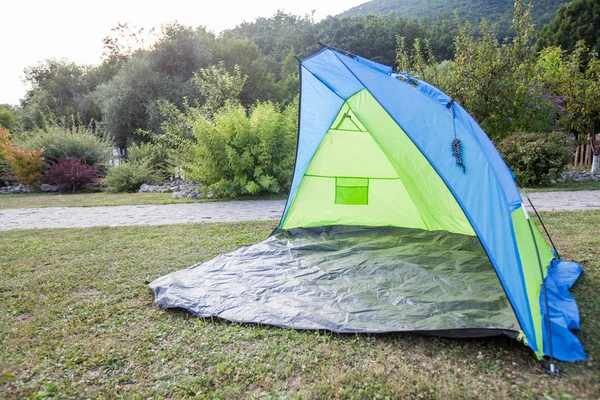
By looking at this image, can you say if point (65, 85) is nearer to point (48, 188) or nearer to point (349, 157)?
point (48, 188)

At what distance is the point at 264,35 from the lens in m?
31.2

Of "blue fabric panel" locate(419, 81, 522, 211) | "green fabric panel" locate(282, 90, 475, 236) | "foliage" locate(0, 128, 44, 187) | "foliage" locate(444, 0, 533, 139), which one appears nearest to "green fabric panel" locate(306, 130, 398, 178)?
"green fabric panel" locate(282, 90, 475, 236)

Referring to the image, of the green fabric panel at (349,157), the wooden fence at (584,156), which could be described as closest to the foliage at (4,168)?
the green fabric panel at (349,157)

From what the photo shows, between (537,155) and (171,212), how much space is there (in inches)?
256

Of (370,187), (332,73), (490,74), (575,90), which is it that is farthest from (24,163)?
(575,90)

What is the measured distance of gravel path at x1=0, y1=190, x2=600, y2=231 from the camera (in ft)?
17.8

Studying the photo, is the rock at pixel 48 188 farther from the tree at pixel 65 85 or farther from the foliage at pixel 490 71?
the tree at pixel 65 85

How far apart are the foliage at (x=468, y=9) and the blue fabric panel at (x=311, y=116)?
10483mm

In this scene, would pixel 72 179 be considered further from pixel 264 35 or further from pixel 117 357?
pixel 264 35

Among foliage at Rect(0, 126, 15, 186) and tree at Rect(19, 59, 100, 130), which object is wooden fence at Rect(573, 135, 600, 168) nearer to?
foliage at Rect(0, 126, 15, 186)

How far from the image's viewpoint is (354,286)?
9.38 ft

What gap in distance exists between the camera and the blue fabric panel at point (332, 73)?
3.24m

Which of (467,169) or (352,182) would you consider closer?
A: (467,169)

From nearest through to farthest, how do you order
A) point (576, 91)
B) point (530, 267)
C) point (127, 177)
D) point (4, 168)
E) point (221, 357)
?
point (221, 357)
point (530, 267)
point (127, 177)
point (576, 91)
point (4, 168)
